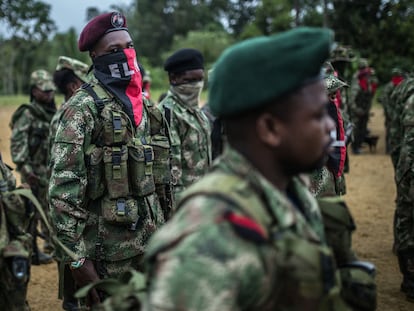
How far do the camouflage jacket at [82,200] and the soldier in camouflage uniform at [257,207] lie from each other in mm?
1697

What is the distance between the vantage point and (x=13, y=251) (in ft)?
11.2

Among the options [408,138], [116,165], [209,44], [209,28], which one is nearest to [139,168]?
[116,165]

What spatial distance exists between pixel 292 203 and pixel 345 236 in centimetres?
28

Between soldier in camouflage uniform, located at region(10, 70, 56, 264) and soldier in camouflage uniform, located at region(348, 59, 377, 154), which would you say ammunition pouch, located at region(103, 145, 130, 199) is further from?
soldier in camouflage uniform, located at region(348, 59, 377, 154)

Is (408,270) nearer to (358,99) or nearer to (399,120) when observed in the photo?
(399,120)

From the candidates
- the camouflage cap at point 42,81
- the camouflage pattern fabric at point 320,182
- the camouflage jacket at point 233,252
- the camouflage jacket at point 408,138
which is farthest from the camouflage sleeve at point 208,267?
the camouflage cap at point 42,81

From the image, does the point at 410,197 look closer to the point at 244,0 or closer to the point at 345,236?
the point at 345,236

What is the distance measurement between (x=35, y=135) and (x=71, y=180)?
170 inches

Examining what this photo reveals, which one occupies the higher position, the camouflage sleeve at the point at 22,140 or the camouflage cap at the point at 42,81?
the camouflage cap at the point at 42,81

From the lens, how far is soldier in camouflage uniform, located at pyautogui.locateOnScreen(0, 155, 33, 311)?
3389 millimetres

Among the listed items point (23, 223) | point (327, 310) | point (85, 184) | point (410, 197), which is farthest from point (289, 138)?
point (410, 197)

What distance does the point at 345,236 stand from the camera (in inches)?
84.9

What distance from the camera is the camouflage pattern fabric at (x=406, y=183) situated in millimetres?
5535

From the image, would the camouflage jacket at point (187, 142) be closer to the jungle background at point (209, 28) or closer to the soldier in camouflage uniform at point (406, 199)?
the soldier in camouflage uniform at point (406, 199)
